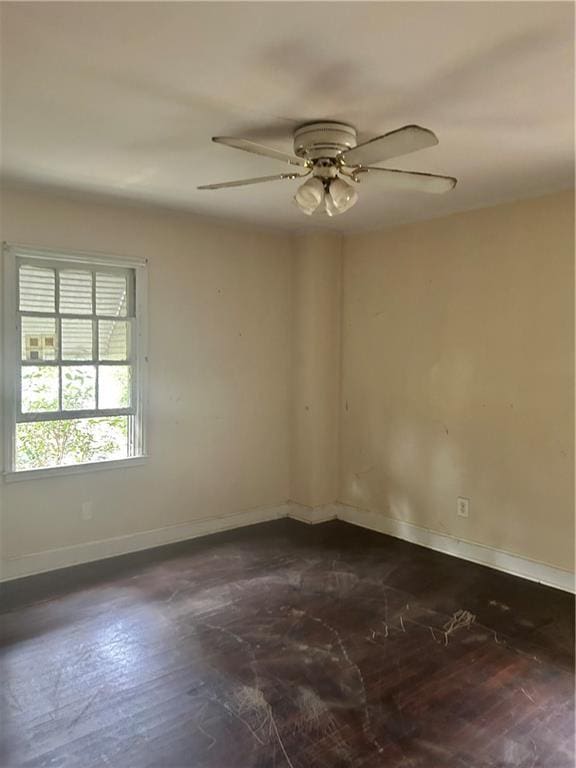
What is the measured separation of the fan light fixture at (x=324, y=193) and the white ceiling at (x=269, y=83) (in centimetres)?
27

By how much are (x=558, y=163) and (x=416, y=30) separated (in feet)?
5.22

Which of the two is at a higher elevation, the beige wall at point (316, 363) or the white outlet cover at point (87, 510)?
the beige wall at point (316, 363)

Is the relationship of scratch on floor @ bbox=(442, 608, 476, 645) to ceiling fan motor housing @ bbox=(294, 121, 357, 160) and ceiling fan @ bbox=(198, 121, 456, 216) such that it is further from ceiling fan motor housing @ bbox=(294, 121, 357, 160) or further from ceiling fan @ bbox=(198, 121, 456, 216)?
ceiling fan motor housing @ bbox=(294, 121, 357, 160)

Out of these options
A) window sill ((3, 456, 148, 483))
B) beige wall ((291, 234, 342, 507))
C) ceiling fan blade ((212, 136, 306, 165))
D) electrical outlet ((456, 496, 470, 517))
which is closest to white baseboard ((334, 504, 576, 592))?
electrical outlet ((456, 496, 470, 517))

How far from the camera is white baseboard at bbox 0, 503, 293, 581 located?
346 cm

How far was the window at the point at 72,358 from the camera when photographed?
11.3ft

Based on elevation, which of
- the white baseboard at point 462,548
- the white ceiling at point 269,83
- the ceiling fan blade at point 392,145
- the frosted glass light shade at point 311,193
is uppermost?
the white ceiling at point 269,83

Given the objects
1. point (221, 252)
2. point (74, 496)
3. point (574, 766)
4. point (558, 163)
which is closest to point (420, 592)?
point (574, 766)

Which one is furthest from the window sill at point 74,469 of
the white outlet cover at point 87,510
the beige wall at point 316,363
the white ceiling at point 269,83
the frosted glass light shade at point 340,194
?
the frosted glass light shade at point 340,194

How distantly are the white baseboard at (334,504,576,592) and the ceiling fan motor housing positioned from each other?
8.96 ft

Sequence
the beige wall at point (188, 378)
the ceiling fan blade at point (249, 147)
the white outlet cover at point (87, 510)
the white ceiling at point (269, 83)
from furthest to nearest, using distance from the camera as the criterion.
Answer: the white outlet cover at point (87, 510), the beige wall at point (188, 378), the ceiling fan blade at point (249, 147), the white ceiling at point (269, 83)

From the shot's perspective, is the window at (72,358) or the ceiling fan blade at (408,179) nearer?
the ceiling fan blade at (408,179)

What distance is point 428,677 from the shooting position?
241 centimetres

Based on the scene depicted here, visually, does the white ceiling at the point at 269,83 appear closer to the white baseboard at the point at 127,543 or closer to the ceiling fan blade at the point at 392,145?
the ceiling fan blade at the point at 392,145
